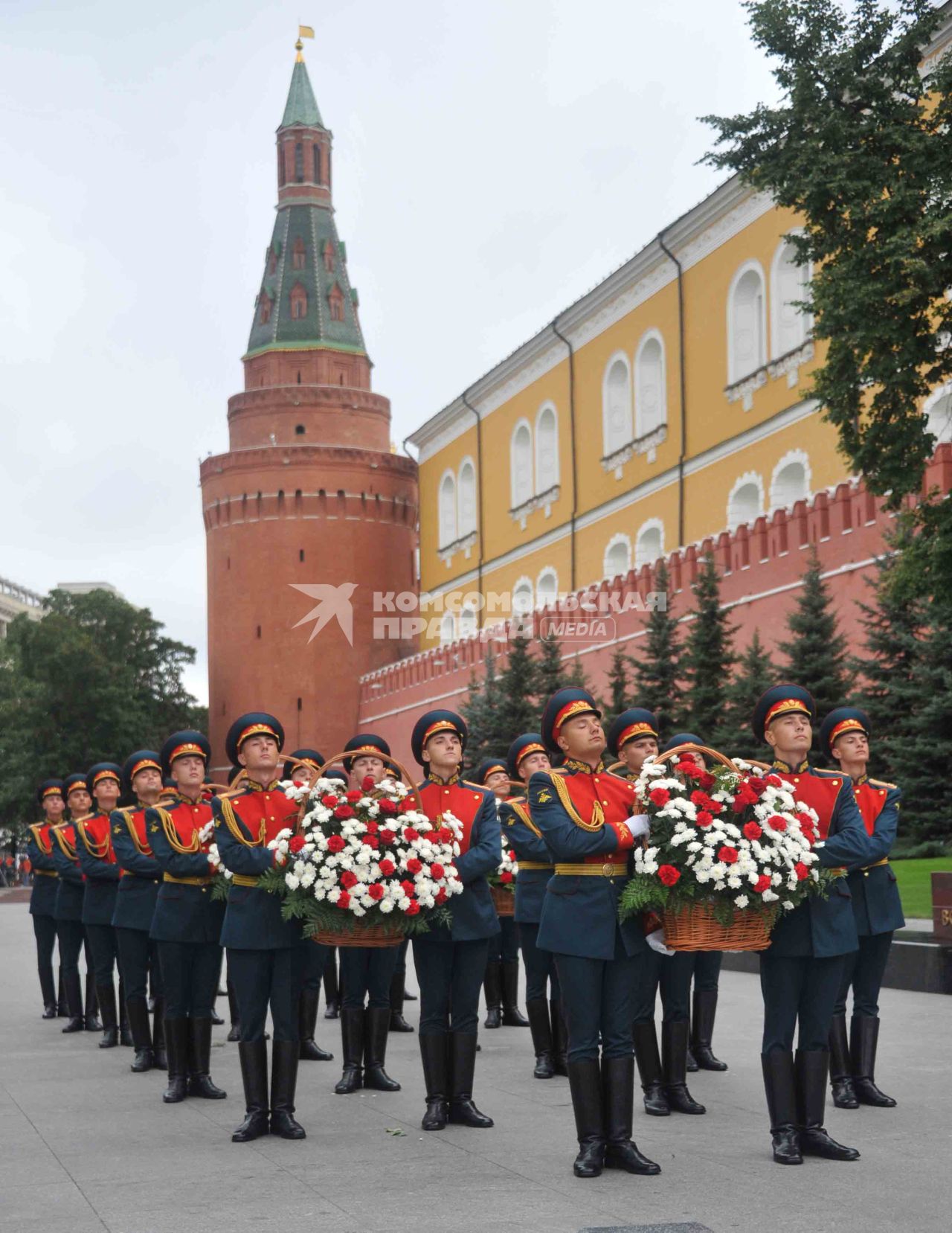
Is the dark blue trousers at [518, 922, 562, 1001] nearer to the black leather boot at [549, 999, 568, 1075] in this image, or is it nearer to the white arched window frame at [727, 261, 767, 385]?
the black leather boot at [549, 999, 568, 1075]

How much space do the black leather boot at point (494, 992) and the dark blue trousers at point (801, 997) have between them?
16.2 feet

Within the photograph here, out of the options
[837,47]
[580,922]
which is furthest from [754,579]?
[580,922]

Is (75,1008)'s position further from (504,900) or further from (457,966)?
(457,966)

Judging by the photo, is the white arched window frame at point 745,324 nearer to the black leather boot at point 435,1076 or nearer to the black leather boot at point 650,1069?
the black leather boot at point 650,1069

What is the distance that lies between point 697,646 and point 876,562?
16.3 ft

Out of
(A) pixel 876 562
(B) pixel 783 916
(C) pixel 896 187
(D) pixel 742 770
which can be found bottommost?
(B) pixel 783 916

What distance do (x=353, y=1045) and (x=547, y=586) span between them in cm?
3812

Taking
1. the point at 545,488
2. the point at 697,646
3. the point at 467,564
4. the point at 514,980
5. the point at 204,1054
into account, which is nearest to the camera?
the point at 204,1054

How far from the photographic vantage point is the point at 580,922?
6.14m

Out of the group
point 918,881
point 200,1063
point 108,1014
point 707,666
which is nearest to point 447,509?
point 707,666

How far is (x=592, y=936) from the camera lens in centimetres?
612

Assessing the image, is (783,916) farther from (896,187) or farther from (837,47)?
(837,47)

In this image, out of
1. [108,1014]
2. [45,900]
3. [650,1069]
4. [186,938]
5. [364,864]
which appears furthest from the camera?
[45,900]

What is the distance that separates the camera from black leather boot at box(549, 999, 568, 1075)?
8.82 metres
